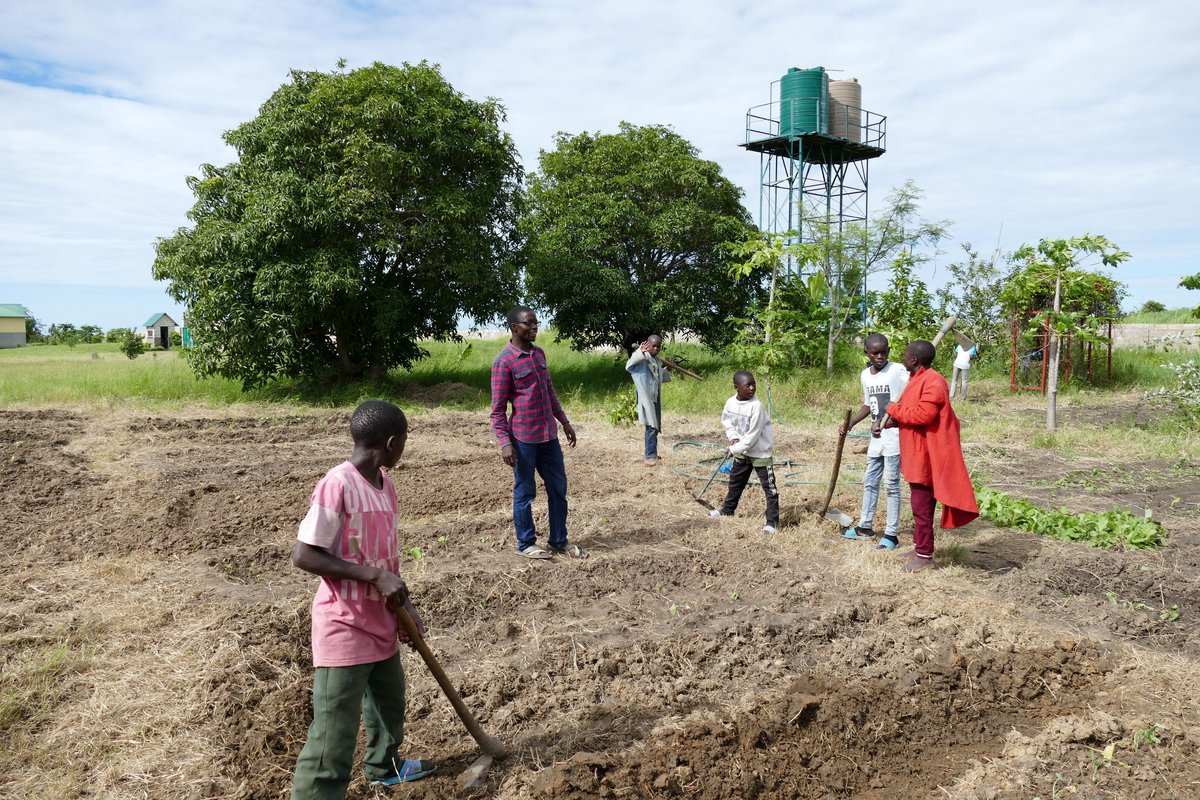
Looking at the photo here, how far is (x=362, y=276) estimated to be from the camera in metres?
15.4

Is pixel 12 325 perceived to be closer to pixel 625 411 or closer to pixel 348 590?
pixel 625 411

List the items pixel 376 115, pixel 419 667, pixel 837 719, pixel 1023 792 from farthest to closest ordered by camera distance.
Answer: pixel 376 115, pixel 419 667, pixel 837 719, pixel 1023 792

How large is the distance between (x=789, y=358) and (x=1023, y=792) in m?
14.4

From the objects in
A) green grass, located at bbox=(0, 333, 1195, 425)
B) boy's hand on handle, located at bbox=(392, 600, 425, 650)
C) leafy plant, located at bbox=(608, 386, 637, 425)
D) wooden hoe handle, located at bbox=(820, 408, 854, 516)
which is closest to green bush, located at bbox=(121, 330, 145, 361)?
green grass, located at bbox=(0, 333, 1195, 425)

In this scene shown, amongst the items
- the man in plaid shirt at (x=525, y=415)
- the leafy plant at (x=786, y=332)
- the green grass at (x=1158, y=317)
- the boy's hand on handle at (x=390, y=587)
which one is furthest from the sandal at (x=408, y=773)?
the green grass at (x=1158, y=317)

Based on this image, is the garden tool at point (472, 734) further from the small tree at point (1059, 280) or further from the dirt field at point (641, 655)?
the small tree at point (1059, 280)

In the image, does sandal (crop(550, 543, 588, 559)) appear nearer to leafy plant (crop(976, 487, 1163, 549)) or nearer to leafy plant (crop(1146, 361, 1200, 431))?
leafy plant (crop(976, 487, 1163, 549))

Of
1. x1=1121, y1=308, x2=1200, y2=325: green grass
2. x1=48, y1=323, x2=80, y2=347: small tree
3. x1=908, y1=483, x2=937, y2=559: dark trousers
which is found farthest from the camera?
x1=48, y1=323, x2=80, y2=347: small tree

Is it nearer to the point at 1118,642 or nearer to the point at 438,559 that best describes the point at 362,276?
the point at 438,559

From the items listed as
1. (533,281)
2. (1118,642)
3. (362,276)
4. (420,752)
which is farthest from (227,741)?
(533,281)

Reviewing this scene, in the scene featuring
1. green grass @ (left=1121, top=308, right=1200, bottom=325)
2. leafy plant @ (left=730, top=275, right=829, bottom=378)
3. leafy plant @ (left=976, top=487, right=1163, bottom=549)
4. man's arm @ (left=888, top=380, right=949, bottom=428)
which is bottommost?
leafy plant @ (left=976, top=487, right=1163, bottom=549)

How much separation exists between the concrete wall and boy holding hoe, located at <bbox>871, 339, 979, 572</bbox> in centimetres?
2111

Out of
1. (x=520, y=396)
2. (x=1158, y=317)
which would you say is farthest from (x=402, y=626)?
(x=1158, y=317)

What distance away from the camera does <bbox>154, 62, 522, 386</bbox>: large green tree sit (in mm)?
14766
